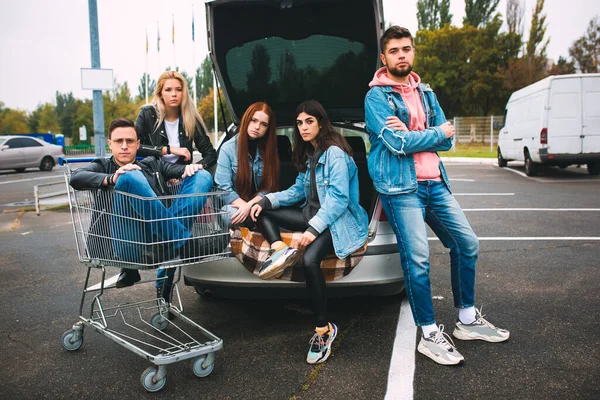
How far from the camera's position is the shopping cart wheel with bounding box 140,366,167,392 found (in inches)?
104

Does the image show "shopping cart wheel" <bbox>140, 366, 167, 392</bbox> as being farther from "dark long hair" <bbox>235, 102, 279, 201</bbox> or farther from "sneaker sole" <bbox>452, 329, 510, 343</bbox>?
"sneaker sole" <bbox>452, 329, 510, 343</bbox>

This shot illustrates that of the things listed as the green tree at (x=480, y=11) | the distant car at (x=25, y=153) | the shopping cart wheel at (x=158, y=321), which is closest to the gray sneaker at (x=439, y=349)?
the shopping cart wheel at (x=158, y=321)

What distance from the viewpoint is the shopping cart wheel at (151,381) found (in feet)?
8.64

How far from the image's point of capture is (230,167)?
366 cm

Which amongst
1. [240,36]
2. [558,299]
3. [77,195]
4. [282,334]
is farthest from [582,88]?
[77,195]

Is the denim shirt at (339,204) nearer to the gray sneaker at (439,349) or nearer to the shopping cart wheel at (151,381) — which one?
the gray sneaker at (439,349)

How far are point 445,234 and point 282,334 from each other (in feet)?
4.20

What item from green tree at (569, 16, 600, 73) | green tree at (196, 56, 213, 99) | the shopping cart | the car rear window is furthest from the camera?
green tree at (196, 56, 213, 99)

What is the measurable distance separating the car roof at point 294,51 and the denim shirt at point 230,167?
0.93m

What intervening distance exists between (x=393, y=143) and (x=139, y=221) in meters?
1.52

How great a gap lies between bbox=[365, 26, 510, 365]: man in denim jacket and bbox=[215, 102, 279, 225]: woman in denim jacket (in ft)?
2.71

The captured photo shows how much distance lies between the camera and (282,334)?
134 inches

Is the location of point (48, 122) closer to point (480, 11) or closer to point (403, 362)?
point (480, 11)

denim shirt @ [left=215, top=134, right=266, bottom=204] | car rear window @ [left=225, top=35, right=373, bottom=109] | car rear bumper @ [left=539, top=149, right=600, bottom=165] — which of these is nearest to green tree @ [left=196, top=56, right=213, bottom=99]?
car rear bumper @ [left=539, top=149, right=600, bottom=165]
